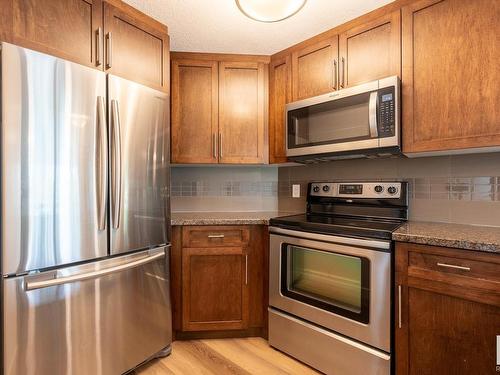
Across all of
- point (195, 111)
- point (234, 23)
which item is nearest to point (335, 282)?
point (195, 111)

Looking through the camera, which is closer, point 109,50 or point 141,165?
point 109,50

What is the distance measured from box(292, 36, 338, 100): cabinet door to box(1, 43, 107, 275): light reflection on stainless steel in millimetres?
1308

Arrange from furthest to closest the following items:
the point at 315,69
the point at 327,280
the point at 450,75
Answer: the point at 315,69 → the point at 327,280 → the point at 450,75

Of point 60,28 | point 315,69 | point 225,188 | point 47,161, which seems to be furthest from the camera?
point 225,188

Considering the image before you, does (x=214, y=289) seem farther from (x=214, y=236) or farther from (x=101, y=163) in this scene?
(x=101, y=163)

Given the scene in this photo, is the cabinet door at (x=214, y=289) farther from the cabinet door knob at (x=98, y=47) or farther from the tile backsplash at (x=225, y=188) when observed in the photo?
the cabinet door knob at (x=98, y=47)

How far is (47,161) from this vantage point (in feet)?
4.23

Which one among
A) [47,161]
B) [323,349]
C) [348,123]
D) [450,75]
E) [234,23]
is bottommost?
[323,349]

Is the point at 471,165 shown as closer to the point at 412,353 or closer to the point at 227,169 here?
the point at 412,353

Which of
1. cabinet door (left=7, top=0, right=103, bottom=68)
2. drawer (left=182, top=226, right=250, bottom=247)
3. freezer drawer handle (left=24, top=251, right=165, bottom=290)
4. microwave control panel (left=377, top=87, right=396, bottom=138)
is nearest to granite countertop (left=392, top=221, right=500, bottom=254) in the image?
microwave control panel (left=377, top=87, right=396, bottom=138)

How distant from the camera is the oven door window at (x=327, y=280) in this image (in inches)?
62.5

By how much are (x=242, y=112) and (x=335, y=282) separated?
1421 mm

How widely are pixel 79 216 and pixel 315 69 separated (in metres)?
1.74

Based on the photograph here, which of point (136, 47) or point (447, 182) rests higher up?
point (136, 47)
